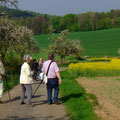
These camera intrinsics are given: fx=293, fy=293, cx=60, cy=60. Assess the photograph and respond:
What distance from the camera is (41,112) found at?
8.67m

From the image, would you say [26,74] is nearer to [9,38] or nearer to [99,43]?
[9,38]

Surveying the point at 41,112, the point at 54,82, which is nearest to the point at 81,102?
the point at 54,82

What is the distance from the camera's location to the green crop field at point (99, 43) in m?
83.4

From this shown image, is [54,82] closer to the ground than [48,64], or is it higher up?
closer to the ground

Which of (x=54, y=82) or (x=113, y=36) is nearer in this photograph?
(x=54, y=82)

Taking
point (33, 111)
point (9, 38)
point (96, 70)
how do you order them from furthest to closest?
1. point (96, 70)
2. point (9, 38)
3. point (33, 111)

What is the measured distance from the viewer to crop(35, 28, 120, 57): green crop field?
8344cm

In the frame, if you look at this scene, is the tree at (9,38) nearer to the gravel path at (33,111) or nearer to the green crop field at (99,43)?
the gravel path at (33,111)

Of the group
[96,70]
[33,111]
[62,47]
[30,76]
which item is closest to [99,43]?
[62,47]

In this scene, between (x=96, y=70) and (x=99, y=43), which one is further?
(x=99, y=43)

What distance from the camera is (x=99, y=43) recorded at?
322 ft

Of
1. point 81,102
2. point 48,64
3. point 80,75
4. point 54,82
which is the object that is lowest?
point 80,75

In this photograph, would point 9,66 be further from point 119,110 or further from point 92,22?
point 92,22

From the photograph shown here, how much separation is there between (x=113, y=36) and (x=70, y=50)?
61113 mm
